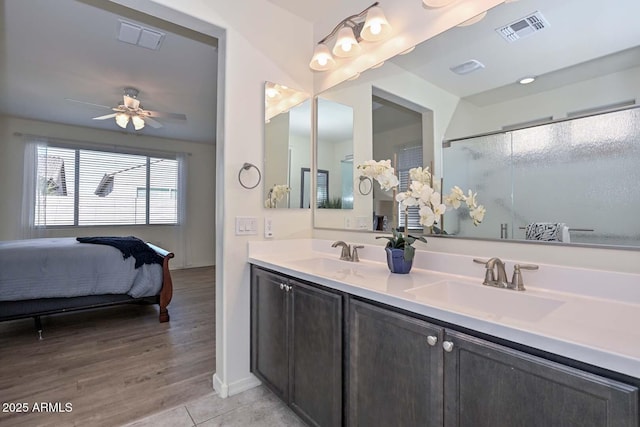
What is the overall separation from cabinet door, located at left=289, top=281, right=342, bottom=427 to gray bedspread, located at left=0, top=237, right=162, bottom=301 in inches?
94.2

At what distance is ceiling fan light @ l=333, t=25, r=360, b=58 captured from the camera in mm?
1916

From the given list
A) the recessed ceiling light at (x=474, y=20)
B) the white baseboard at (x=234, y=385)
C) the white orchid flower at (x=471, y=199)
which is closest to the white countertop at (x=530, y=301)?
the white orchid flower at (x=471, y=199)

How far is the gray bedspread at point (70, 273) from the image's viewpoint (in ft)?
8.96

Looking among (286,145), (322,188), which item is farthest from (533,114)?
(286,145)

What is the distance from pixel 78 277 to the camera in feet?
9.69

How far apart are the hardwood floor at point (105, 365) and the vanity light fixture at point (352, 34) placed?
2.34m

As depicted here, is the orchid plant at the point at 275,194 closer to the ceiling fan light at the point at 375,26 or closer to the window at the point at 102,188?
the ceiling fan light at the point at 375,26

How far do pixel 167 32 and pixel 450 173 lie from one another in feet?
8.22

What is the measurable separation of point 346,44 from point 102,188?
5.39 meters

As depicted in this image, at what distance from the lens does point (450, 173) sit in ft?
5.11

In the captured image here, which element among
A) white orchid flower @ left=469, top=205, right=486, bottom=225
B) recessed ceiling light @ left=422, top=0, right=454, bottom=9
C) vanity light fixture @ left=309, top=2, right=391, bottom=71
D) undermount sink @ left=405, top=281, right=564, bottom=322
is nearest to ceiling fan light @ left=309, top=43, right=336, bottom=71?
vanity light fixture @ left=309, top=2, right=391, bottom=71

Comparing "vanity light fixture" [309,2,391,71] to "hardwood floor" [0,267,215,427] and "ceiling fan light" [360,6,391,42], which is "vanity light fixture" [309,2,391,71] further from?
"hardwood floor" [0,267,215,427]

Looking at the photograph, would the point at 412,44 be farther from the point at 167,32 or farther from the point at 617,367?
the point at 167,32

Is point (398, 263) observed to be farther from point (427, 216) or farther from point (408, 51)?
point (408, 51)
